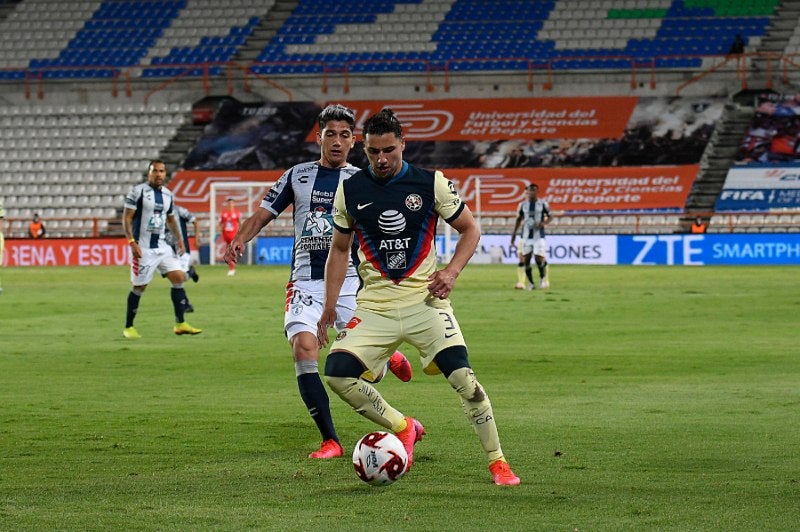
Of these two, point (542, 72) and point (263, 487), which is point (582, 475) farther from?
point (542, 72)

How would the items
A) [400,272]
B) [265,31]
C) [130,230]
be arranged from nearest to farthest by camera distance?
[400,272]
[130,230]
[265,31]

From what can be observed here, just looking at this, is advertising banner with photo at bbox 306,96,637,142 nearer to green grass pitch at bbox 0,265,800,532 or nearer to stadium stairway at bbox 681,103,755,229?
stadium stairway at bbox 681,103,755,229

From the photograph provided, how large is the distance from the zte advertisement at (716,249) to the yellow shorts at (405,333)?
33.8m

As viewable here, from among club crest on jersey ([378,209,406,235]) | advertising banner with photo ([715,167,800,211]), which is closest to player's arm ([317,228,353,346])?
club crest on jersey ([378,209,406,235])

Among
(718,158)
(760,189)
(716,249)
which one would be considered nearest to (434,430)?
(716,249)

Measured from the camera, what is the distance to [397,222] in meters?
7.94

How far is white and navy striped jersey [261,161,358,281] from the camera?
956 centimetres

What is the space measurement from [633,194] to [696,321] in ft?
86.7

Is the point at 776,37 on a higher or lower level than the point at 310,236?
lower

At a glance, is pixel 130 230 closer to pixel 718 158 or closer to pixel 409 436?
pixel 409 436

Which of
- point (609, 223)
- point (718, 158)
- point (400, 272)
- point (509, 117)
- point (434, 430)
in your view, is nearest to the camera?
point (400, 272)

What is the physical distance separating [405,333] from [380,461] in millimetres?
808

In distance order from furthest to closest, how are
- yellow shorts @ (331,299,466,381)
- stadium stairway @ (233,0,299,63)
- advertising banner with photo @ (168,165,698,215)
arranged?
stadium stairway @ (233,0,299,63), advertising banner with photo @ (168,165,698,215), yellow shorts @ (331,299,466,381)

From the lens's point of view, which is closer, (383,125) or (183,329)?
(383,125)
